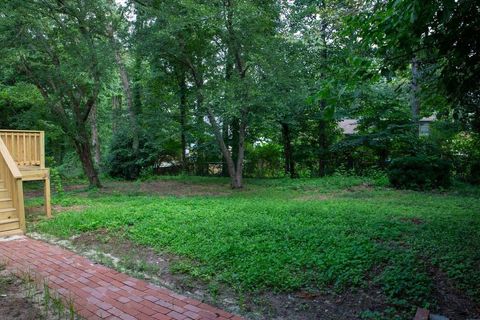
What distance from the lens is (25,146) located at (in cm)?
704

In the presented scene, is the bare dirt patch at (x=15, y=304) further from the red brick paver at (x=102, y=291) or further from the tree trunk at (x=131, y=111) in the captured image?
the tree trunk at (x=131, y=111)

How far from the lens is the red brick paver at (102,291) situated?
10.0 feet

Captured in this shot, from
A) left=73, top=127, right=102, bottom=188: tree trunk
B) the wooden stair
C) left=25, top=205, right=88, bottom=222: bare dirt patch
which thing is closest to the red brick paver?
the wooden stair

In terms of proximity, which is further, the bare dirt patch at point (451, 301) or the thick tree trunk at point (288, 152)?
the thick tree trunk at point (288, 152)

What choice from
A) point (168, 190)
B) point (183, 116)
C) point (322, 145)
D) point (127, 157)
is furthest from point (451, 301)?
point (127, 157)

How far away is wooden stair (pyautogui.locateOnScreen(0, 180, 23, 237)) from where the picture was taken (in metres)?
5.79

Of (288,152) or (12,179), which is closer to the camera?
(12,179)

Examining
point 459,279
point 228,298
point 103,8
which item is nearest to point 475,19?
point 459,279

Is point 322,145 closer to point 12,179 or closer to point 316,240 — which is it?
point 316,240

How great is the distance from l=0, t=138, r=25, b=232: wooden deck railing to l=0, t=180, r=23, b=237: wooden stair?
6 cm

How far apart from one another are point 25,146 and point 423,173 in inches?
371

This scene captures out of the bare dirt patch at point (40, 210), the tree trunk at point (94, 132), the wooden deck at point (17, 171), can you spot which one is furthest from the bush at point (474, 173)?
the tree trunk at point (94, 132)

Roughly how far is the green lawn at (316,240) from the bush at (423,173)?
5.78 ft

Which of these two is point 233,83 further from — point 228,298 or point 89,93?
point 228,298
